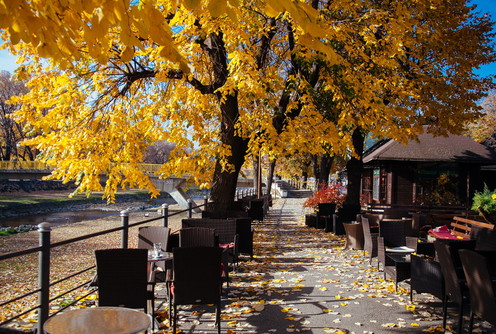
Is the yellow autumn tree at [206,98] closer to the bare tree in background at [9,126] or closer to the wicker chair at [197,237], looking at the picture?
the wicker chair at [197,237]

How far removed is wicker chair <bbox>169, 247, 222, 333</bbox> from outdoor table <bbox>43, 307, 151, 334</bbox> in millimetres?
1732

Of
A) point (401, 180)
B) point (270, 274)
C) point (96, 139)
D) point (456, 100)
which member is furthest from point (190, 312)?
point (401, 180)

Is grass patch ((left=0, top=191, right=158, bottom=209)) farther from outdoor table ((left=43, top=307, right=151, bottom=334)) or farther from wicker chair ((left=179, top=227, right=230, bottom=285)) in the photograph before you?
outdoor table ((left=43, top=307, right=151, bottom=334))

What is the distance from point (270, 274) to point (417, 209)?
11.9 metres

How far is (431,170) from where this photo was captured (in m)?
24.6

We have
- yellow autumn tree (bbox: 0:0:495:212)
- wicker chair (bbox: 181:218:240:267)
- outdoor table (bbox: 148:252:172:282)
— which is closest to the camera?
outdoor table (bbox: 148:252:172:282)

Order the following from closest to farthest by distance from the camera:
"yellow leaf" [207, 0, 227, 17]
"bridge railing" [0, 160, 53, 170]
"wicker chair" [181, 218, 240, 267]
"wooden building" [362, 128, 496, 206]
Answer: "yellow leaf" [207, 0, 227, 17] < "wicker chair" [181, 218, 240, 267] < "wooden building" [362, 128, 496, 206] < "bridge railing" [0, 160, 53, 170]

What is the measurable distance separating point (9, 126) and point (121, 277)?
62.6m

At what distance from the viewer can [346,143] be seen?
12.3 m

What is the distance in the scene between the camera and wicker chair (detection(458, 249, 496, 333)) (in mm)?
4766

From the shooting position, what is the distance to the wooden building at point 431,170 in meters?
23.5

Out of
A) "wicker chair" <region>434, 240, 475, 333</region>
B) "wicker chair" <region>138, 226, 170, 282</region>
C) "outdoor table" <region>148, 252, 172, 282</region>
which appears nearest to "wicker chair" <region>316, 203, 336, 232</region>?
"wicker chair" <region>138, 226, 170, 282</region>

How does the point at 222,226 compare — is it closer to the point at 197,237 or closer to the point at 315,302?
the point at 197,237

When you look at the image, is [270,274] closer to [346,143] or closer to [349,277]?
[349,277]
